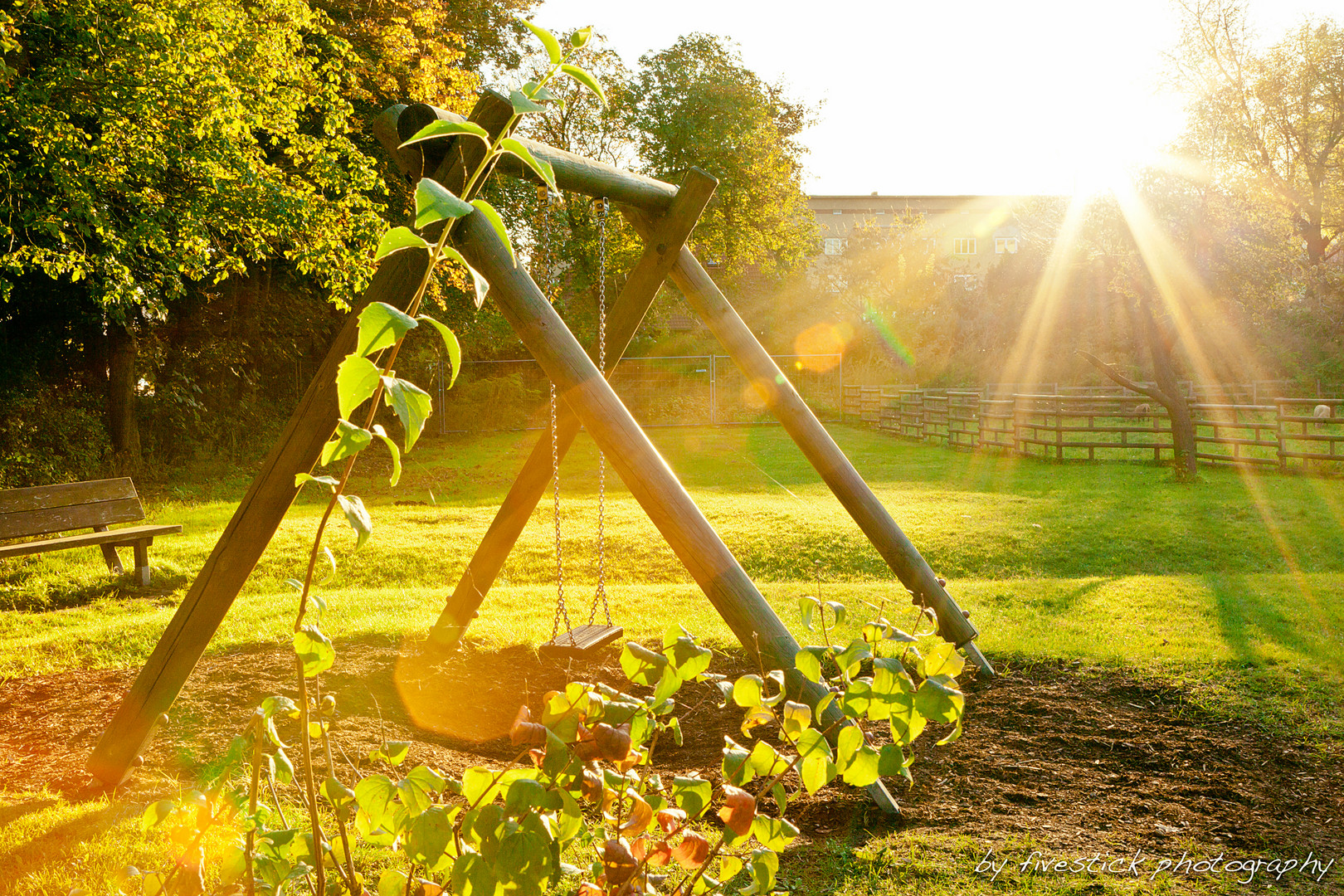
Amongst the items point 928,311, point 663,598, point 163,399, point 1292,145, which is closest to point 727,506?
point 663,598

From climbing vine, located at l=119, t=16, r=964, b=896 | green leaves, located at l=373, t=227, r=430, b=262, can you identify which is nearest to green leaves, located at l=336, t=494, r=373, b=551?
climbing vine, located at l=119, t=16, r=964, b=896

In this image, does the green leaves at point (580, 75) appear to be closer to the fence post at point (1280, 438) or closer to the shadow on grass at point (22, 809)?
the shadow on grass at point (22, 809)

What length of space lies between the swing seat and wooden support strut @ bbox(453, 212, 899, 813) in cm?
124

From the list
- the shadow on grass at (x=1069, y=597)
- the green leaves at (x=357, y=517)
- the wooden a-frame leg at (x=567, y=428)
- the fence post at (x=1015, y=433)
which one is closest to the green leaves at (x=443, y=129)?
the green leaves at (x=357, y=517)

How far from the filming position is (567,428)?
4.49 metres

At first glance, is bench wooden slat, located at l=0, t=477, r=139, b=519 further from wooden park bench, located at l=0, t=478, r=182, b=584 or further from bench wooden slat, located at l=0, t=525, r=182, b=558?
bench wooden slat, located at l=0, t=525, r=182, b=558

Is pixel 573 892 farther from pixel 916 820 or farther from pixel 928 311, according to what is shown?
pixel 928 311

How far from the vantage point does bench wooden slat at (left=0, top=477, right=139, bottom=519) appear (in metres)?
7.06

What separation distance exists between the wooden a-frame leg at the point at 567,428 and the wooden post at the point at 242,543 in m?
1.22

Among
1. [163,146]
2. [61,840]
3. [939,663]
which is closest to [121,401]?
[163,146]

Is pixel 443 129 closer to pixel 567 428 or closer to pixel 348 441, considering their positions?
pixel 348 441

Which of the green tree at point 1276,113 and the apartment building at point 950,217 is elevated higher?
the apartment building at point 950,217

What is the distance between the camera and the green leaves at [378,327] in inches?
34.1

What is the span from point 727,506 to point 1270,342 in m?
24.8
